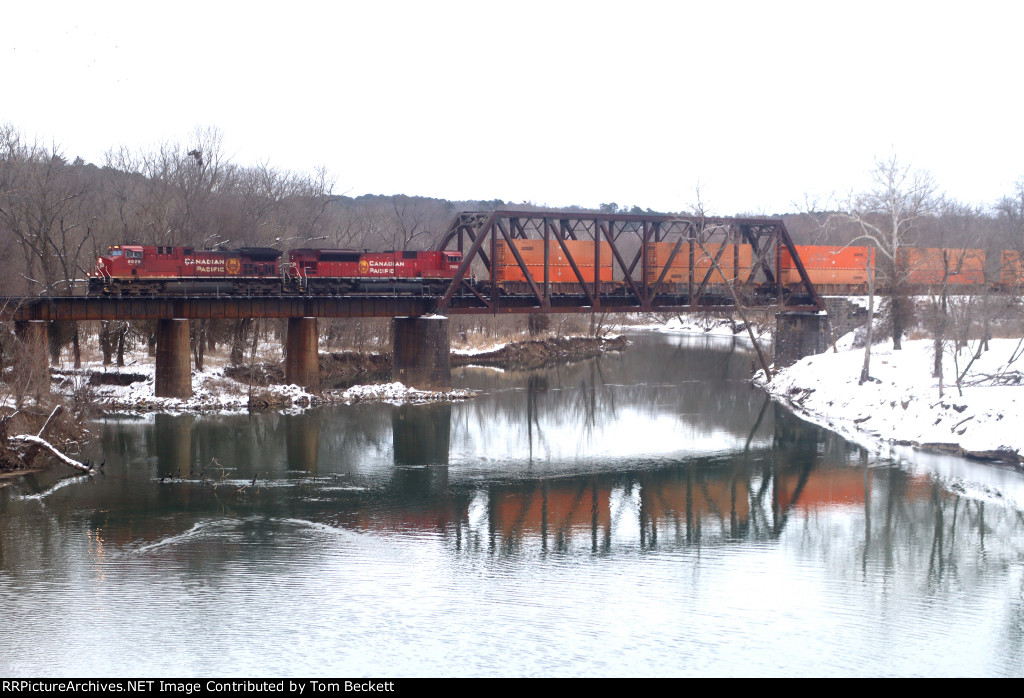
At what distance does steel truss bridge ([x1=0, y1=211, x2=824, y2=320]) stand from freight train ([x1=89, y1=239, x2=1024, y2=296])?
9.5 inches

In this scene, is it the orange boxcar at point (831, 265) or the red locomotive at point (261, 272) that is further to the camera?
the orange boxcar at point (831, 265)

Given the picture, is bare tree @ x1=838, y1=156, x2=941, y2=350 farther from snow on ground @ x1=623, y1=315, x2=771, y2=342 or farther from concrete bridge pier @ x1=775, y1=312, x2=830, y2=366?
snow on ground @ x1=623, y1=315, x2=771, y2=342

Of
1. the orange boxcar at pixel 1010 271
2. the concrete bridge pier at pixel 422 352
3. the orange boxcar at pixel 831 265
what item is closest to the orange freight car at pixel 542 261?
the concrete bridge pier at pixel 422 352

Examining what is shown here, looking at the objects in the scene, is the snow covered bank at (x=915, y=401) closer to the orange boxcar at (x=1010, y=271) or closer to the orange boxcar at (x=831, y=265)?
the orange boxcar at (x=1010, y=271)

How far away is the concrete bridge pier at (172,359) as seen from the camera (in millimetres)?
43969

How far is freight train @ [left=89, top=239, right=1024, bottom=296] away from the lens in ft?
145

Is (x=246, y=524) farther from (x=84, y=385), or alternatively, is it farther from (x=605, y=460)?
(x=84, y=385)

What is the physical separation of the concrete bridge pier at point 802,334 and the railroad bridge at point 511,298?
0.07m

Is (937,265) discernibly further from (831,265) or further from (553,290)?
(553,290)

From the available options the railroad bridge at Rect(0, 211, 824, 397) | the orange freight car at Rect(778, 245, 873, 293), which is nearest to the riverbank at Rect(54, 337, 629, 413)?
the railroad bridge at Rect(0, 211, 824, 397)

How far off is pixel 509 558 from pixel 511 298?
1235 inches

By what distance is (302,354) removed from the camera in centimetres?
4778

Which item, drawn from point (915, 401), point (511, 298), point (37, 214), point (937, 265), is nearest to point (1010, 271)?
point (937, 265)

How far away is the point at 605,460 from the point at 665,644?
1624 centimetres
